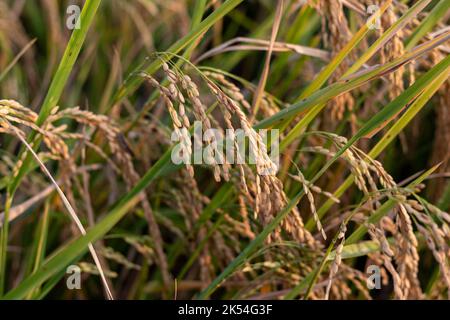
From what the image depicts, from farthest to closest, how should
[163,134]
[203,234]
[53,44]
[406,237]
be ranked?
[53,44] → [203,234] → [163,134] → [406,237]

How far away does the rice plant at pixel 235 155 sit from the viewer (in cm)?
97

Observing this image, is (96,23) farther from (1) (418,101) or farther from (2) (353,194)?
(1) (418,101)

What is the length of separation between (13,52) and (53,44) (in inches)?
11.1

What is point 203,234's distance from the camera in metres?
1.41

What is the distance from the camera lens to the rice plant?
0.97 m

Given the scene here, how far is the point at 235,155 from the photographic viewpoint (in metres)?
0.99

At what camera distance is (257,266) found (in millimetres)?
1149

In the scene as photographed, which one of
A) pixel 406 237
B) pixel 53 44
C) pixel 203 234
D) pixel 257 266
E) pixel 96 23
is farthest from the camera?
pixel 96 23
